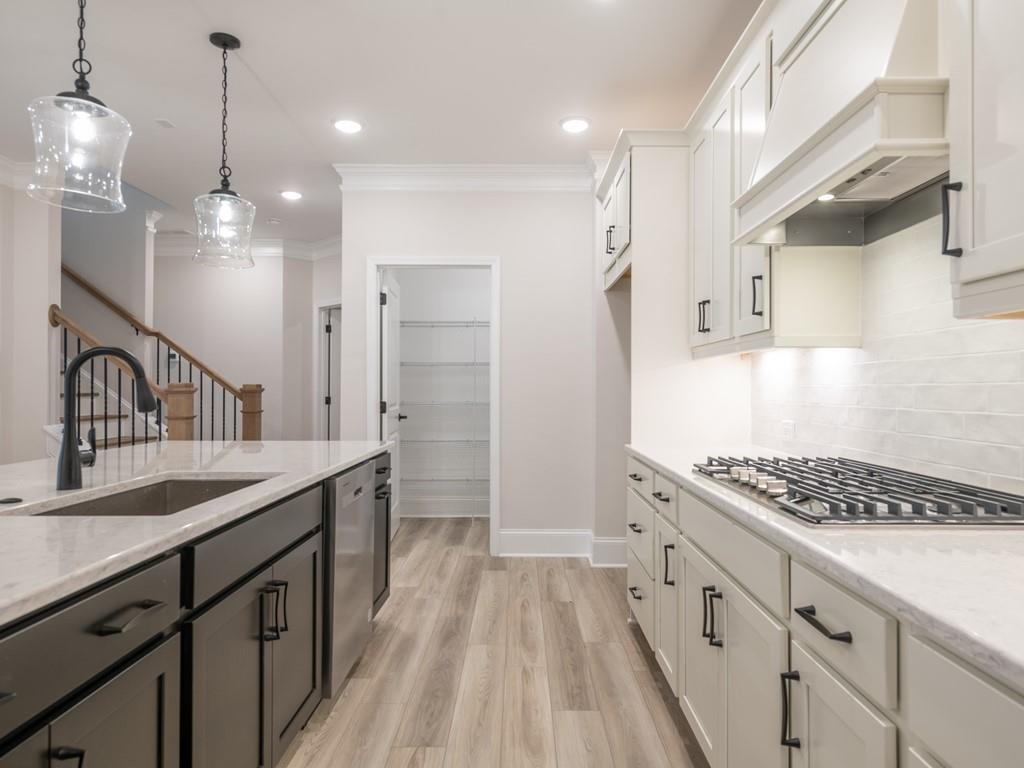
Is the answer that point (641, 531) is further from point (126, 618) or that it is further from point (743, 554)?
point (126, 618)

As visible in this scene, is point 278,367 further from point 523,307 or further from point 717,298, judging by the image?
point 717,298

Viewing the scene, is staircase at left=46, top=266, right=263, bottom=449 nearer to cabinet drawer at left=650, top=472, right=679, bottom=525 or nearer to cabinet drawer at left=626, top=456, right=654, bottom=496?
cabinet drawer at left=626, top=456, right=654, bottom=496

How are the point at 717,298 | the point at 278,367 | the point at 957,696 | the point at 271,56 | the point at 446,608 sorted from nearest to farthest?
1. the point at 957,696
2. the point at 717,298
3. the point at 271,56
4. the point at 446,608
5. the point at 278,367

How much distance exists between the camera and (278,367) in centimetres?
642

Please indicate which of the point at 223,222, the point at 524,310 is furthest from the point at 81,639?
the point at 524,310

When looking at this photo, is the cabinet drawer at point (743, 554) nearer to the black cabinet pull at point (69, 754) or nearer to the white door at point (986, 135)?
the white door at point (986, 135)

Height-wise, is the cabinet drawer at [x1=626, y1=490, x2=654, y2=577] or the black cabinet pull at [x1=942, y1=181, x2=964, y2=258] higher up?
the black cabinet pull at [x1=942, y1=181, x2=964, y2=258]

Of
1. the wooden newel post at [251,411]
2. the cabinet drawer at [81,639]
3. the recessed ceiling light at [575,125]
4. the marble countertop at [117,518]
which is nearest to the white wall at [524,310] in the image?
the recessed ceiling light at [575,125]

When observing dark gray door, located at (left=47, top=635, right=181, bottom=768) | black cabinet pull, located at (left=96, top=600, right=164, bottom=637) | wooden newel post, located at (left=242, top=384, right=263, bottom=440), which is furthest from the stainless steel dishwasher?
wooden newel post, located at (left=242, top=384, right=263, bottom=440)

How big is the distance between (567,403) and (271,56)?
9.01 feet

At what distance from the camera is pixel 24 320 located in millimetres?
4340

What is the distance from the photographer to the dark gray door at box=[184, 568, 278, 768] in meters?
1.27

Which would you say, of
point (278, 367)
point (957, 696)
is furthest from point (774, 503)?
point (278, 367)

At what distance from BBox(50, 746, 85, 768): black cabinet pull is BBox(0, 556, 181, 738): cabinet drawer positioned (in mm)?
76
